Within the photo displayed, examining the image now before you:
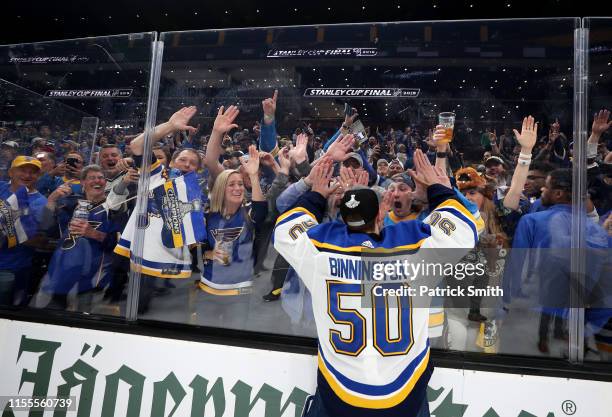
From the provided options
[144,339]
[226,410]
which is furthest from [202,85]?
[226,410]

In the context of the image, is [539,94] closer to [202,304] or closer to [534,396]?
[534,396]

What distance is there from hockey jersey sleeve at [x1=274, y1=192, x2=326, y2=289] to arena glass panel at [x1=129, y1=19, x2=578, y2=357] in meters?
0.49

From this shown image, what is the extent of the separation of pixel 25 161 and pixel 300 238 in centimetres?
200

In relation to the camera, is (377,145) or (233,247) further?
(233,247)

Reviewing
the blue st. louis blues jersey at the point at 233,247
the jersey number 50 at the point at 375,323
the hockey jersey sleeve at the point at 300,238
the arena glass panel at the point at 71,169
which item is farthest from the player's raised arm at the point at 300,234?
the arena glass panel at the point at 71,169

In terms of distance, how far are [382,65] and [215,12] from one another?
5649mm

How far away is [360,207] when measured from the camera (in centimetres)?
143

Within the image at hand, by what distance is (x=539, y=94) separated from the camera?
190cm

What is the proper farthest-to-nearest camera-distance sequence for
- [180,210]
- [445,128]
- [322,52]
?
[180,210]
[322,52]
[445,128]

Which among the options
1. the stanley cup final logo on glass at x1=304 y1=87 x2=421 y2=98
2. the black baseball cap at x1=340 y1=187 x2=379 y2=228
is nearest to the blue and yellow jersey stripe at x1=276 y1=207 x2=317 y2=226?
the black baseball cap at x1=340 y1=187 x2=379 y2=228

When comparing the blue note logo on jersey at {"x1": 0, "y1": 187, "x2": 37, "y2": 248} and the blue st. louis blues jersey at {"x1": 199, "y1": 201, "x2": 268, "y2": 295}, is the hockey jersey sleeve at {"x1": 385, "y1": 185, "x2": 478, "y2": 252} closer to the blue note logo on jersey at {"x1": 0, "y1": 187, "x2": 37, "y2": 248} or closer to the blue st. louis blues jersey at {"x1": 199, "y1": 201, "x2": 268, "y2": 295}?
the blue st. louis blues jersey at {"x1": 199, "y1": 201, "x2": 268, "y2": 295}

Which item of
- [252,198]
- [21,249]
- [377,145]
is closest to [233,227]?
[252,198]

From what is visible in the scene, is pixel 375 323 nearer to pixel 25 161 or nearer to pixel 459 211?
pixel 459 211

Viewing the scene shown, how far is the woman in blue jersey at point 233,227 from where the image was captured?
7.13 feet
